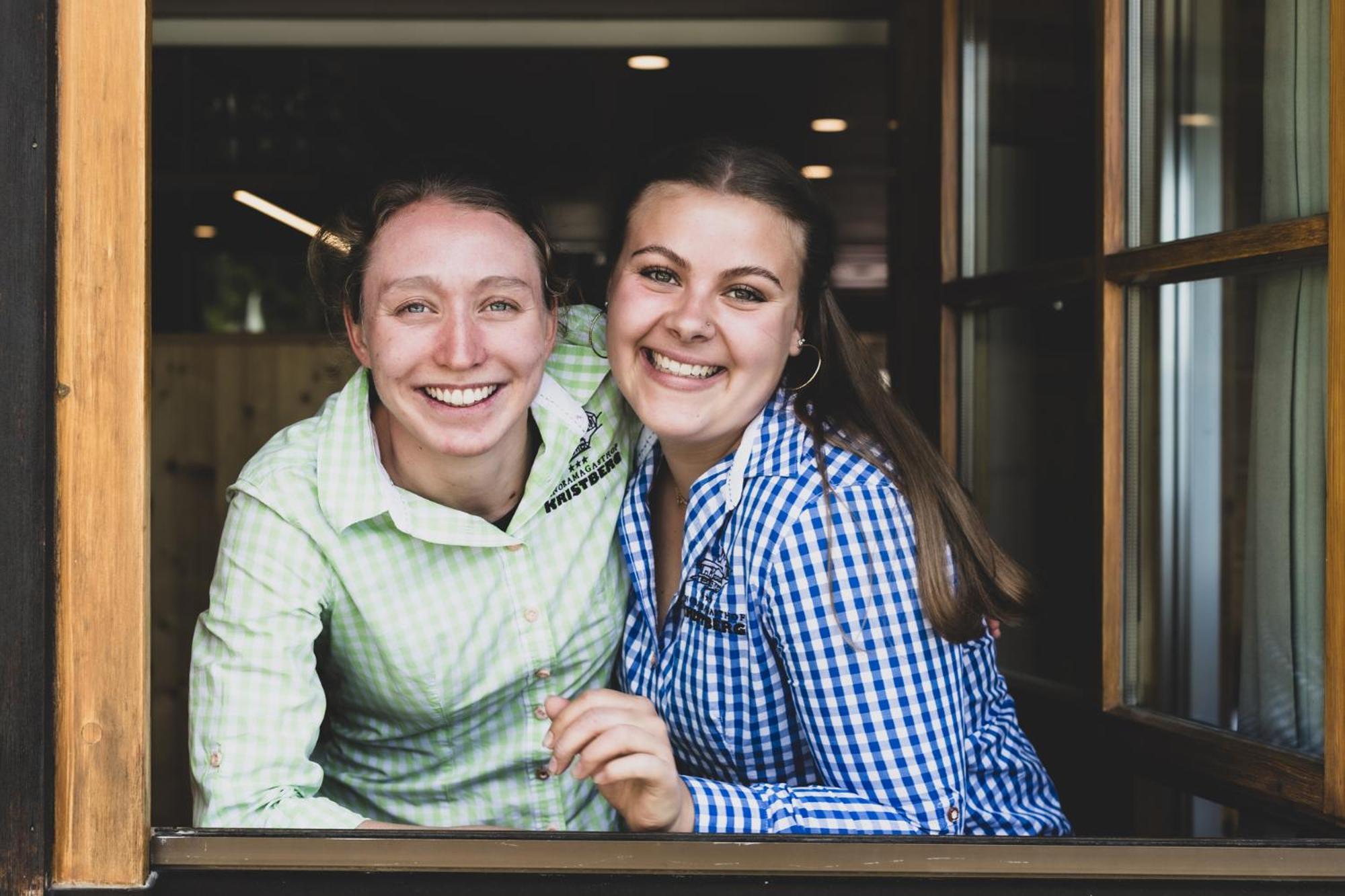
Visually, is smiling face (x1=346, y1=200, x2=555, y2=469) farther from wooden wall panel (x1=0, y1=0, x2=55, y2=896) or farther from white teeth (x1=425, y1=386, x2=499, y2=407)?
wooden wall panel (x1=0, y1=0, x2=55, y2=896)

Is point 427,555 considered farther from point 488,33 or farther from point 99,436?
point 488,33

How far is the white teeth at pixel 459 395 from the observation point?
1702mm

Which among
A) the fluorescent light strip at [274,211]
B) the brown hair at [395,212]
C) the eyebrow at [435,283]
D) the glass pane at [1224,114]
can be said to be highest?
the fluorescent light strip at [274,211]

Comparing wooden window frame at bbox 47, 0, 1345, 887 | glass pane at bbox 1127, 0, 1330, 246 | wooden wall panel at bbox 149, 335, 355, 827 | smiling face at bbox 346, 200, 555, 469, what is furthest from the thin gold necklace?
wooden wall panel at bbox 149, 335, 355, 827

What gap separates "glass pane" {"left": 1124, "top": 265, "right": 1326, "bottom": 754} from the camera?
1582 millimetres

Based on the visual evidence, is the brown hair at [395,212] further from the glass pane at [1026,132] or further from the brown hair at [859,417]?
the glass pane at [1026,132]

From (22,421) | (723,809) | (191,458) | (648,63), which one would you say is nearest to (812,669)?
(723,809)

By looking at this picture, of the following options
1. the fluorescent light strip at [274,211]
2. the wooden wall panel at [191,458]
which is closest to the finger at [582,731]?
the wooden wall panel at [191,458]

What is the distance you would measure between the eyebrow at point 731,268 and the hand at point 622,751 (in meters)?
0.62

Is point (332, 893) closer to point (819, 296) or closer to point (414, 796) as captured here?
point (414, 796)

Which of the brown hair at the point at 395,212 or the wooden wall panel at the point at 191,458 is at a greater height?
the brown hair at the point at 395,212

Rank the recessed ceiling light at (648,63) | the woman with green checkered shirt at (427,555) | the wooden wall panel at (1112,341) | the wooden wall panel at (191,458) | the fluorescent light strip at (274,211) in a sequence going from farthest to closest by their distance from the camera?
the fluorescent light strip at (274,211), the recessed ceiling light at (648,63), the wooden wall panel at (191,458), the wooden wall panel at (1112,341), the woman with green checkered shirt at (427,555)

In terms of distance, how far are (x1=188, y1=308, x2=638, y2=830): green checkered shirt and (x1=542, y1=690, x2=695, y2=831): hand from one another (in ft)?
1.10

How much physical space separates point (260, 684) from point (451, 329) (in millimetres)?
519
